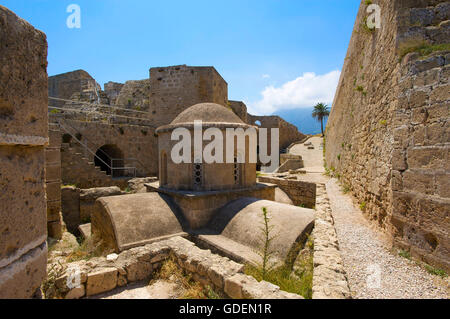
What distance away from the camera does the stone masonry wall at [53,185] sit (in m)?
7.78

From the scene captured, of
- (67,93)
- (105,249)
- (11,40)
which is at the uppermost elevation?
(67,93)

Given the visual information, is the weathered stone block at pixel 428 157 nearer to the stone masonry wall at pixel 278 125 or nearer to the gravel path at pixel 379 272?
the gravel path at pixel 379 272

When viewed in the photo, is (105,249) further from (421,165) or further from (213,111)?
(421,165)

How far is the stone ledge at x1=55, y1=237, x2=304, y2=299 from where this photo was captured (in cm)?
378

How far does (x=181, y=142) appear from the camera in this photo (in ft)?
28.4

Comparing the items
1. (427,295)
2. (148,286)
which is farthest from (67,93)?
(427,295)

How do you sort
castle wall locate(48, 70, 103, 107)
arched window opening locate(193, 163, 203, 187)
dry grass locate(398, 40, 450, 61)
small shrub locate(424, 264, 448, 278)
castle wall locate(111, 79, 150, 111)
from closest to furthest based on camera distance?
small shrub locate(424, 264, 448, 278), dry grass locate(398, 40, 450, 61), arched window opening locate(193, 163, 203, 187), castle wall locate(111, 79, 150, 111), castle wall locate(48, 70, 103, 107)

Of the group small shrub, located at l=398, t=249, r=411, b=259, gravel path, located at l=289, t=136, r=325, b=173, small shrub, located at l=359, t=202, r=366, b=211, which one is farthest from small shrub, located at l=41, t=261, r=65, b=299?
gravel path, located at l=289, t=136, r=325, b=173

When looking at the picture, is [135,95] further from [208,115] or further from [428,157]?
[428,157]

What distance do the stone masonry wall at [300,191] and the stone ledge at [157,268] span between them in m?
7.45

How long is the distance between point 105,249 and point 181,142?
13.7ft

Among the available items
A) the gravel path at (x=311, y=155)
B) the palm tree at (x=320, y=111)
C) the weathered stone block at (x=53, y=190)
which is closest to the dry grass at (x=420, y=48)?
the weathered stone block at (x=53, y=190)

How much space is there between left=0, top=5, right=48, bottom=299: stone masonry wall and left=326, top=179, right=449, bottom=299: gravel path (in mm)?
3088

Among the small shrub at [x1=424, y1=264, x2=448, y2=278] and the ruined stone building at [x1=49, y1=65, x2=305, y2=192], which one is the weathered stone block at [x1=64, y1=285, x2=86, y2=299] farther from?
the ruined stone building at [x1=49, y1=65, x2=305, y2=192]
